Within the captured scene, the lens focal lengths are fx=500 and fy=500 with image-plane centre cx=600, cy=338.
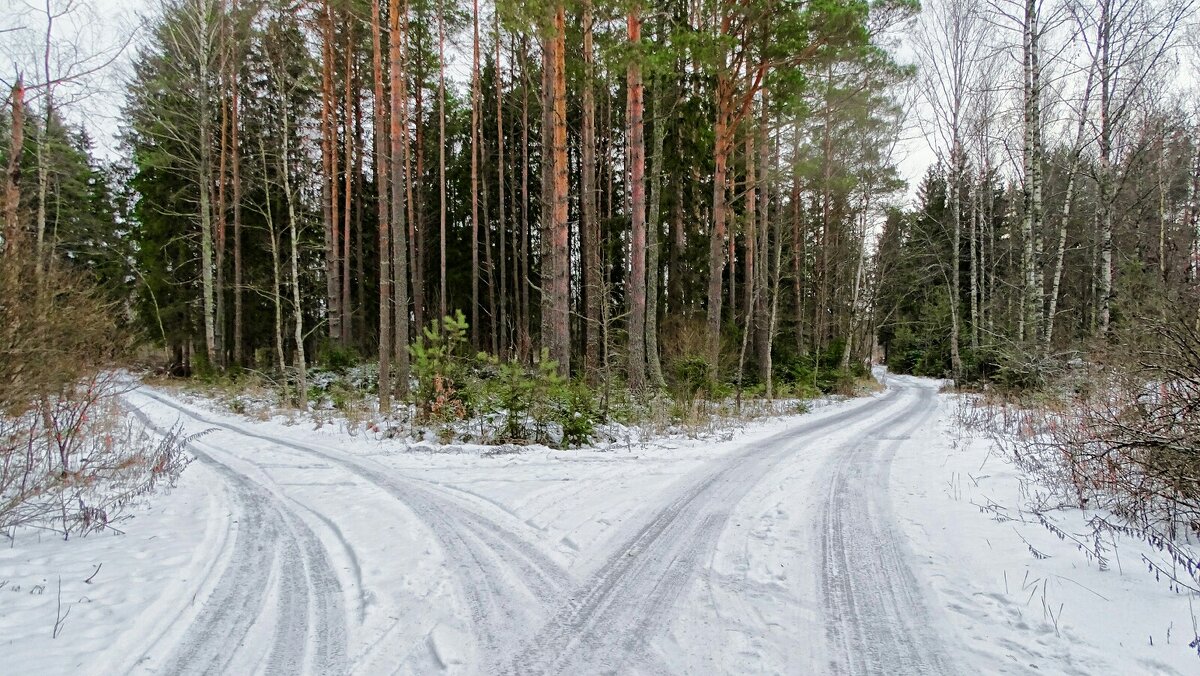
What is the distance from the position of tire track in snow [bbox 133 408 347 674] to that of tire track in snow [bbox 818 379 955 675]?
2.41 m

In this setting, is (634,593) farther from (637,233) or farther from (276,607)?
(637,233)

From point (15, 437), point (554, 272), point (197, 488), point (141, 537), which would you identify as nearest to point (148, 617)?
point (141, 537)

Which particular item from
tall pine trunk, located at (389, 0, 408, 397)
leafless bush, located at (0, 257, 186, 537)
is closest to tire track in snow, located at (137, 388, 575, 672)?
leafless bush, located at (0, 257, 186, 537)

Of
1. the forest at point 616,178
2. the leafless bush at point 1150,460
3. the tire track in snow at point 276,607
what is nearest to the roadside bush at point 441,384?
the forest at point 616,178

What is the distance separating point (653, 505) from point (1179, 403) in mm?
3835

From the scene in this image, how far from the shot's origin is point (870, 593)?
2.92 m

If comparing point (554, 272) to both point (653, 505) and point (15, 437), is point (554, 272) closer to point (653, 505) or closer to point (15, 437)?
point (653, 505)

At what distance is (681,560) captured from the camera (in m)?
3.42

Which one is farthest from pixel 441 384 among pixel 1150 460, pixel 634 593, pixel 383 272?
pixel 1150 460

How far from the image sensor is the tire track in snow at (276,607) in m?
2.29

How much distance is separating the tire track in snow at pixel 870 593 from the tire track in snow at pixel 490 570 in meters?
1.51

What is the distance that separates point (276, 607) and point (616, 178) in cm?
2301

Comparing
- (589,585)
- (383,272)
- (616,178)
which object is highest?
(616,178)

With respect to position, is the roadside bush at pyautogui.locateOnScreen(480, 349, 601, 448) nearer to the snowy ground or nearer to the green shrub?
the snowy ground
